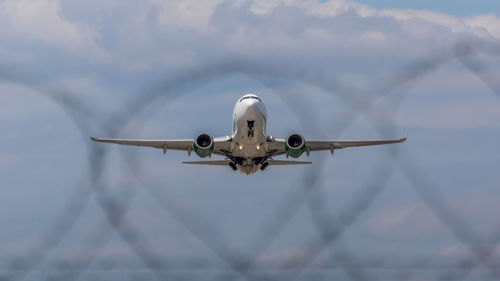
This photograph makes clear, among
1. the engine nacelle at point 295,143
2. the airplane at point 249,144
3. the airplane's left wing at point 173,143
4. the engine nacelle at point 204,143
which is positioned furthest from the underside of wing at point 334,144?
the engine nacelle at point 204,143

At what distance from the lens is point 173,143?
8550cm

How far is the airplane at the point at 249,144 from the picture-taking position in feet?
258

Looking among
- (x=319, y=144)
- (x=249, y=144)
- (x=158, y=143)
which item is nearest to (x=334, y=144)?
(x=319, y=144)

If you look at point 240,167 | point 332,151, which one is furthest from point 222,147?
point 332,151

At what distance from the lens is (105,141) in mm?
84812

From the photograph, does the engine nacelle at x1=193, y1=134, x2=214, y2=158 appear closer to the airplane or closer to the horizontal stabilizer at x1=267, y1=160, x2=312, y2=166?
the airplane

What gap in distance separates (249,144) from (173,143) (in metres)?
8.38

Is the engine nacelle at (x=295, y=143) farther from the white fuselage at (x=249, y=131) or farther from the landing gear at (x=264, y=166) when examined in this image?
→ the landing gear at (x=264, y=166)

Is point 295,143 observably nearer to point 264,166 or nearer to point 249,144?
point 249,144

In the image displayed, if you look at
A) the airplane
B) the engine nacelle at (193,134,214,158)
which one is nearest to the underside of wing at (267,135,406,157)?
the airplane

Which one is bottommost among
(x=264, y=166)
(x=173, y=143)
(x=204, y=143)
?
(x=204, y=143)

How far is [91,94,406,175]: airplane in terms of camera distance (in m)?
78.6

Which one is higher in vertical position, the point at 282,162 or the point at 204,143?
the point at 282,162

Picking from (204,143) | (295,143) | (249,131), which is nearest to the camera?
(249,131)
